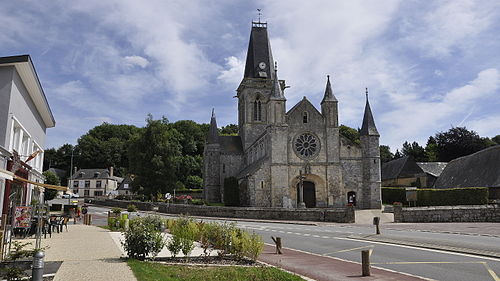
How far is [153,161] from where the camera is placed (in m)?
48.9

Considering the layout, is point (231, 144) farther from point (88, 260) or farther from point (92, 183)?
point (88, 260)

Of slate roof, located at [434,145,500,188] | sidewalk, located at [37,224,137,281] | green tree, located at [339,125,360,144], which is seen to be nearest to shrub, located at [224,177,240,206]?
slate roof, located at [434,145,500,188]

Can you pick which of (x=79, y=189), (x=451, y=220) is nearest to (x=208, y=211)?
(x=451, y=220)

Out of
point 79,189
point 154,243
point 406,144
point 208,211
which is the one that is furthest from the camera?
point 406,144

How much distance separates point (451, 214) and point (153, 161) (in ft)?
111

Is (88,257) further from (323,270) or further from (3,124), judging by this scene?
(3,124)

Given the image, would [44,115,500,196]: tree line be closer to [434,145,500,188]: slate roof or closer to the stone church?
the stone church

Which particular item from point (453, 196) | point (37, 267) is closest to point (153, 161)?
point (453, 196)

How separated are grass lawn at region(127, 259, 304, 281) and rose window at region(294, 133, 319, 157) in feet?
107

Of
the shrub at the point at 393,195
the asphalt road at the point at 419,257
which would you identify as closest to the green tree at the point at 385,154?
the shrub at the point at 393,195

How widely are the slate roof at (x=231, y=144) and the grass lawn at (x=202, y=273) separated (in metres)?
43.9

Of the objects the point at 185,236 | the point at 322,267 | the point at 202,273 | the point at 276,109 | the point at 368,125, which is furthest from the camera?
the point at 368,125

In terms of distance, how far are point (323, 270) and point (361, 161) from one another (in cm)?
3352

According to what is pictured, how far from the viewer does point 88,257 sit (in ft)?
34.4
